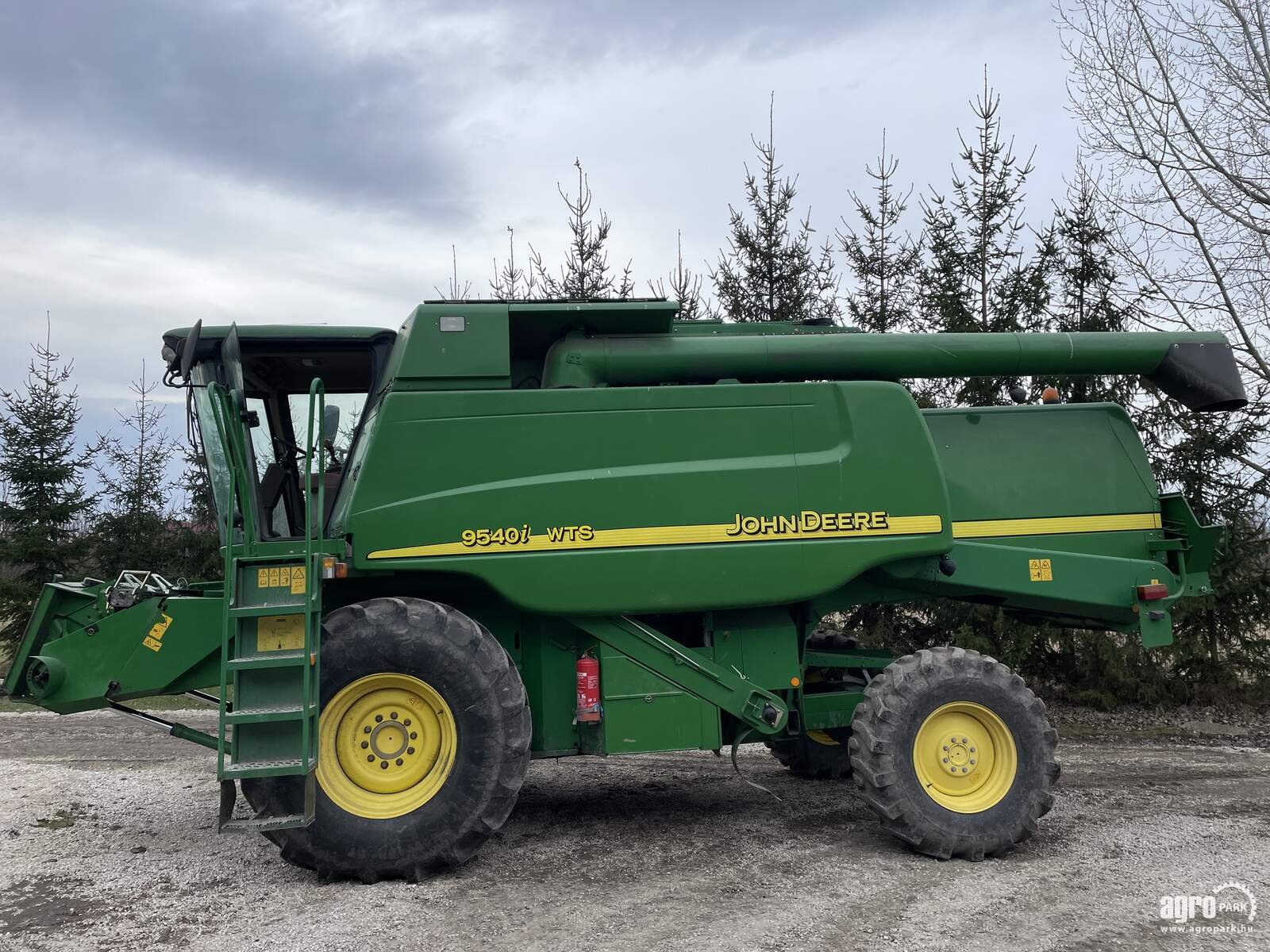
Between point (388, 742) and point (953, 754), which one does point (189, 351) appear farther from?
point (953, 754)

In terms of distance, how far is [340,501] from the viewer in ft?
19.2

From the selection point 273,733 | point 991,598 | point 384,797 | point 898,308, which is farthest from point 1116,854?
point 898,308

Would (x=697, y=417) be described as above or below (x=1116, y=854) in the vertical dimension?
above

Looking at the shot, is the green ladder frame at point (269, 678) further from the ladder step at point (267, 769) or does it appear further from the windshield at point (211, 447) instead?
the windshield at point (211, 447)

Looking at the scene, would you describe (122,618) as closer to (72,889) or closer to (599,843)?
(72,889)

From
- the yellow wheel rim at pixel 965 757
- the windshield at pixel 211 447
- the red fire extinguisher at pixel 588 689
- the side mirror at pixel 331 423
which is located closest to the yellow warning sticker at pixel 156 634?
the windshield at pixel 211 447

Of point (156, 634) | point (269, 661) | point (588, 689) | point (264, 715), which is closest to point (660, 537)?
point (588, 689)

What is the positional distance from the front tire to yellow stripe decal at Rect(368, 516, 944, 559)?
2.49 ft

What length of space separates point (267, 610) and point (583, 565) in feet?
5.42

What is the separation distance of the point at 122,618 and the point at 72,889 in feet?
4.48

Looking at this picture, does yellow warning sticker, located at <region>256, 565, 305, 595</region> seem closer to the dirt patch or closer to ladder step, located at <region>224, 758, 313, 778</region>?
ladder step, located at <region>224, 758, 313, 778</region>

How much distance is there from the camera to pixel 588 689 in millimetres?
5559

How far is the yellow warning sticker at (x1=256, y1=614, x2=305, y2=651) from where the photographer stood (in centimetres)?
500

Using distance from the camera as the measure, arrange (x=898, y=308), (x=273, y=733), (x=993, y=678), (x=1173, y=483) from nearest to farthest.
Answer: (x=273, y=733) → (x=993, y=678) → (x=1173, y=483) → (x=898, y=308)
